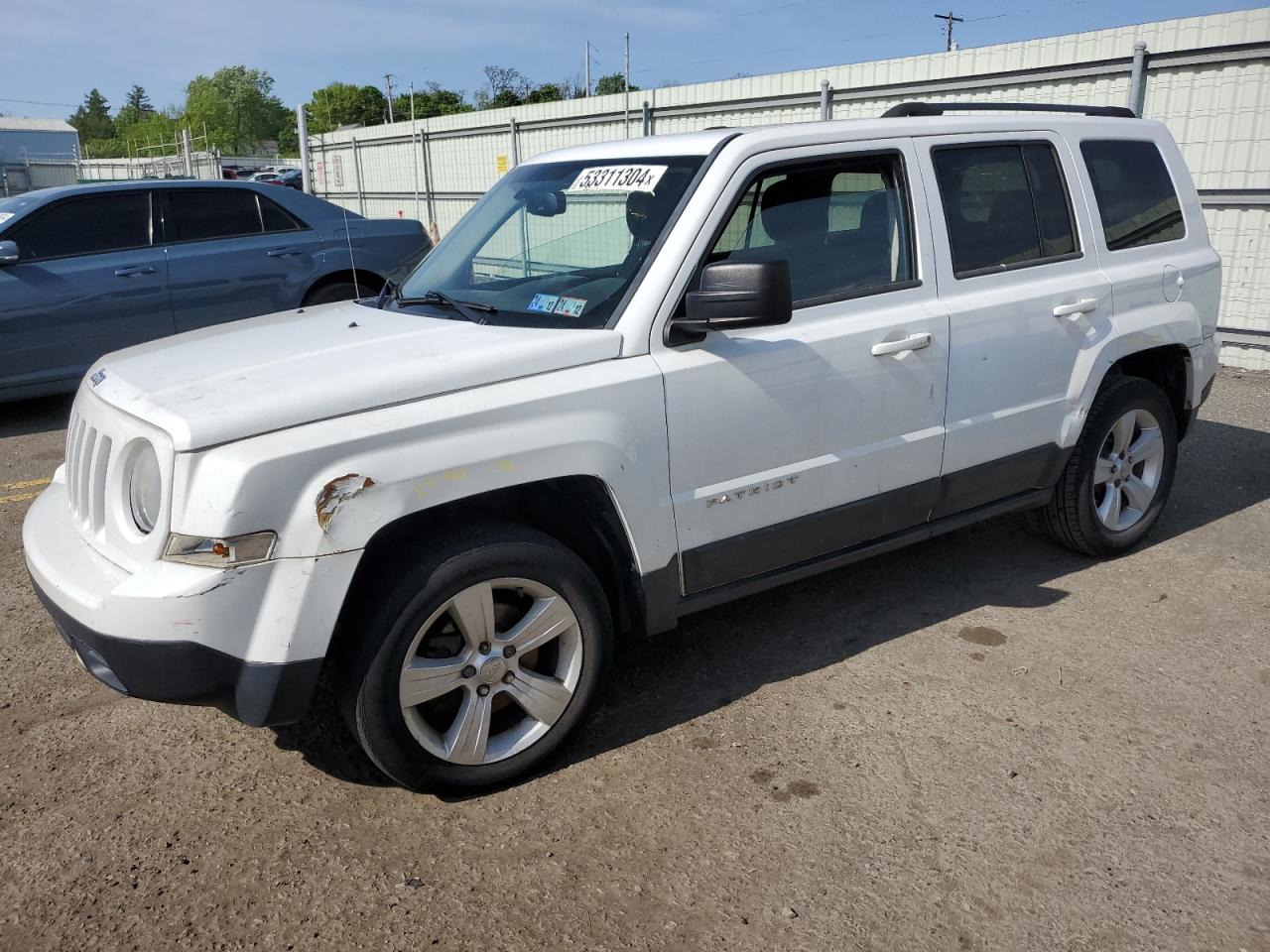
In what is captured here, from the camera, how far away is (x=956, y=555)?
4918 millimetres

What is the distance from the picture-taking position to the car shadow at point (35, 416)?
25.0ft

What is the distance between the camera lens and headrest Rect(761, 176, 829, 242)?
3537 mm

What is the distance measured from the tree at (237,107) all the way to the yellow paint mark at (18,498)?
10819cm

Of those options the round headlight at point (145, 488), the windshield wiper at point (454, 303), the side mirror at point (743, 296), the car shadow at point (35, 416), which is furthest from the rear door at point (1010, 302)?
the car shadow at point (35, 416)

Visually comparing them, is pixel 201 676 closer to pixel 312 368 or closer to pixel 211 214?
pixel 312 368

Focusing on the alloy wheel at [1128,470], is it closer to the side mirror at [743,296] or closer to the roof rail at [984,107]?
the roof rail at [984,107]

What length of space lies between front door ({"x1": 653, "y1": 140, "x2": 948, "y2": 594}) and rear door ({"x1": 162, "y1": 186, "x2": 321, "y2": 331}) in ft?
18.5

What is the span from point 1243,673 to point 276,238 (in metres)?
7.24

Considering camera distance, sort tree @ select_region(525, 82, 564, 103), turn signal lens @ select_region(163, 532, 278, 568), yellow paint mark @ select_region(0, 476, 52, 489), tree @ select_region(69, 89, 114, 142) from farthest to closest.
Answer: tree @ select_region(69, 89, 114, 142) < tree @ select_region(525, 82, 564, 103) < yellow paint mark @ select_region(0, 476, 52, 489) < turn signal lens @ select_region(163, 532, 278, 568)

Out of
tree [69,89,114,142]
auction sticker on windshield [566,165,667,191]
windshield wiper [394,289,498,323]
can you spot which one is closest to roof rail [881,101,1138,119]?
auction sticker on windshield [566,165,667,191]

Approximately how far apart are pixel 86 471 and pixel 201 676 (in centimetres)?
87

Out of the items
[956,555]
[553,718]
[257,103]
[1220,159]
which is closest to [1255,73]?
[1220,159]

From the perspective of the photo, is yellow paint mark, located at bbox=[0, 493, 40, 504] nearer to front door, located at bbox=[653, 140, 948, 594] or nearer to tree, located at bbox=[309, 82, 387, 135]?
front door, located at bbox=[653, 140, 948, 594]

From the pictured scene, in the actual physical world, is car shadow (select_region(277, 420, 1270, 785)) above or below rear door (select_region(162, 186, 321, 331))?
below
